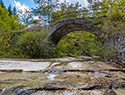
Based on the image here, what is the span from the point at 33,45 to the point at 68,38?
6.91m

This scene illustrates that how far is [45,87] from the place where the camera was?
1548mm

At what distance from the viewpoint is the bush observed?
7617mm

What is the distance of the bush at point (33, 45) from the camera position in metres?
7.62

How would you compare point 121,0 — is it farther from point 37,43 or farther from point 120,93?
point 37,43

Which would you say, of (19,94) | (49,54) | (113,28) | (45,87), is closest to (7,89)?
(19,94)

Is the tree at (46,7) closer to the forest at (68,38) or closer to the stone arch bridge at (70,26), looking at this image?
the forest at (68,38)

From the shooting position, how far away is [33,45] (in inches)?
302

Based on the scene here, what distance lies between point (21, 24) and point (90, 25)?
1732cm

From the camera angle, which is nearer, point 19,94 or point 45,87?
point 19,94

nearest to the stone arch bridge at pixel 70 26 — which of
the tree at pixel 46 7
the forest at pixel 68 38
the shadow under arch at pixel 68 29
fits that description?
the shadow under arch at pixel 68 29

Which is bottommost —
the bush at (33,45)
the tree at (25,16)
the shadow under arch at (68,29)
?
the bush at (33,45)

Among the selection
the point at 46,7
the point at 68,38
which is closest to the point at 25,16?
the point at 46,7

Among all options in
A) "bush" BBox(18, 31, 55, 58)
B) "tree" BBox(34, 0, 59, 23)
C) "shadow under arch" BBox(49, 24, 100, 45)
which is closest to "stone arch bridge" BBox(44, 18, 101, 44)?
"shadow under arch" BBox(49, 24, 100, 45)

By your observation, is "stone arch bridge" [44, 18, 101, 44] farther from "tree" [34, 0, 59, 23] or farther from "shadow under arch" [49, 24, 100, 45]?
"tree" [34, 0, 59, 23]
